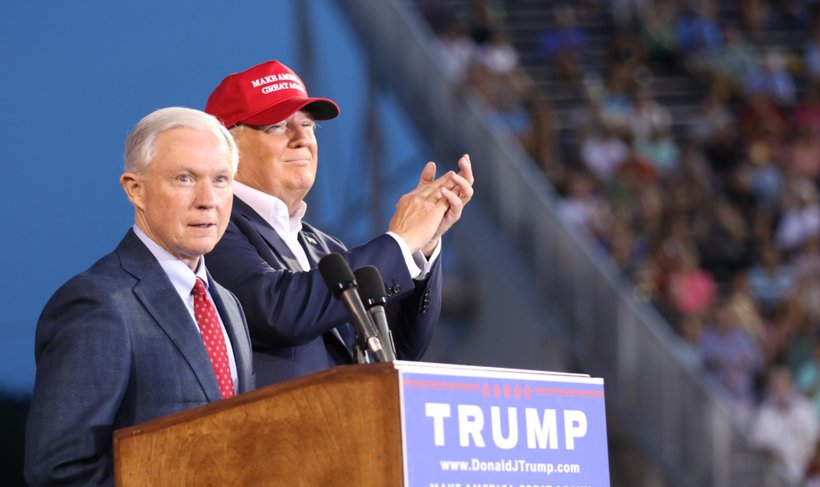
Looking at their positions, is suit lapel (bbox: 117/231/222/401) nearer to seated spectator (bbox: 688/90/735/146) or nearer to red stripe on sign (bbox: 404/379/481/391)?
red stripe on sign (bbox: 404/379/481/391)

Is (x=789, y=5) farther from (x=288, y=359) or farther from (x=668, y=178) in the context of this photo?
(x=288, y=359)

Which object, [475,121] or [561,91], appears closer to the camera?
[475,121]

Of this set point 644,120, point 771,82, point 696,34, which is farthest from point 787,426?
point 696,34

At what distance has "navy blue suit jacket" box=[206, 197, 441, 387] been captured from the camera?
316cm

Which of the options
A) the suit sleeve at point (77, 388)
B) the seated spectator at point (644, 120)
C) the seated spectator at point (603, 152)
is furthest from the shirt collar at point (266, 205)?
the seated spectator at point (644, 120)

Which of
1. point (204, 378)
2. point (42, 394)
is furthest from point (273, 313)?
point (42, 394)

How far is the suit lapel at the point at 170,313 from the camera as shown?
271cm

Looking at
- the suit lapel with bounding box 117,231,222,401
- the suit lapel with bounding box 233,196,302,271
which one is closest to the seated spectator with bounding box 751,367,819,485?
the suit lapel with bounding box 233,196,302,271

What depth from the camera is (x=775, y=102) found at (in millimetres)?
13094

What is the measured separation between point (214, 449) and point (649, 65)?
11698 millimetres

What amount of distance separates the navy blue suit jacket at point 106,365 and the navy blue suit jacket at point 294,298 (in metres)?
0.42

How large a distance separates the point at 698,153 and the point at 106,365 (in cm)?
1013

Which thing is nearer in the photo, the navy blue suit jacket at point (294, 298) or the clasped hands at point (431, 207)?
the navy blue suit jacket at point (294, 298)

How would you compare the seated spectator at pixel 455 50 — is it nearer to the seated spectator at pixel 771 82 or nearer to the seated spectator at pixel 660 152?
the seated spectator at pixel 660 152
